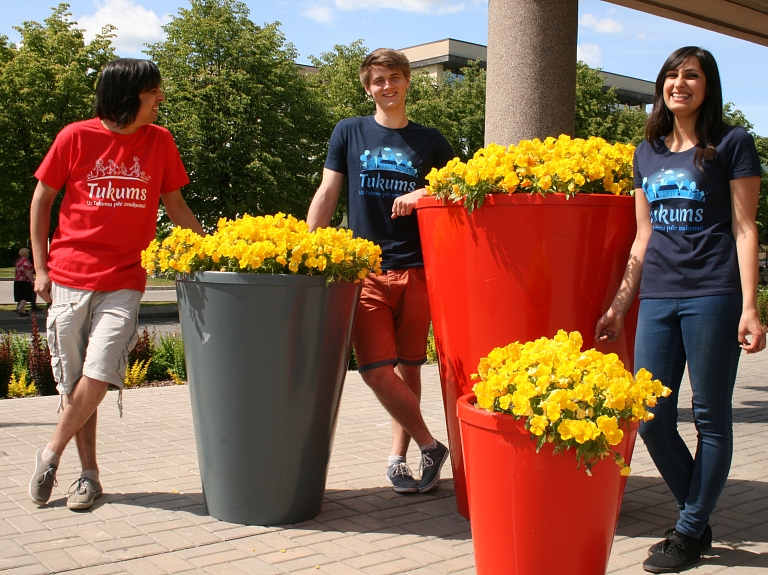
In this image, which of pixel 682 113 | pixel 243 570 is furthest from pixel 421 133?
pixel 243 570

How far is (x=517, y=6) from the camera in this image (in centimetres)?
503

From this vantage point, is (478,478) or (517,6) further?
(517,6)

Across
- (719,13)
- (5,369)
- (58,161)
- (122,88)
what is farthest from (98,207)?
(719,13)

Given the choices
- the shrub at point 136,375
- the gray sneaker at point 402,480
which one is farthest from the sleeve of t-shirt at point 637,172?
the shrub at point 136,375

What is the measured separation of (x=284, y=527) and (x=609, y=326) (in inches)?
63.0

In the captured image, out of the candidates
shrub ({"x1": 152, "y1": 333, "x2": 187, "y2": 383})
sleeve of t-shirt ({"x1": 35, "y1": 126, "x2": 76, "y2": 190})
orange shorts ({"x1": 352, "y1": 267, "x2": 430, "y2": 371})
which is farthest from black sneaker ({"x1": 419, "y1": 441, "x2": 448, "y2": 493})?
shrub ({"x1": 152, "y1": 333, "x2": 187, "y2": 383})

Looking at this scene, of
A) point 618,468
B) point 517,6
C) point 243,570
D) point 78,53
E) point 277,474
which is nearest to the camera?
point 618,468

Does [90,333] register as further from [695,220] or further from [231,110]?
[231,110]

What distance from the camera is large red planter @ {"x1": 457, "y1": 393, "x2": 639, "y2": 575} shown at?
8.39 feet

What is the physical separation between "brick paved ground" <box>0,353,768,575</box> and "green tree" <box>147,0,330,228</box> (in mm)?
19743

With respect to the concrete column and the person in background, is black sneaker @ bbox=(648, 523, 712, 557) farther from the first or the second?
the person in background

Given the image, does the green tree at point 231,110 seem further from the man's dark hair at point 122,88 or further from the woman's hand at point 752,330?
the woman's hand at point 752,330

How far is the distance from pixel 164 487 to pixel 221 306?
4.14 feet

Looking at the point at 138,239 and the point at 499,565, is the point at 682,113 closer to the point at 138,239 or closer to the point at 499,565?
the point at 499,565
